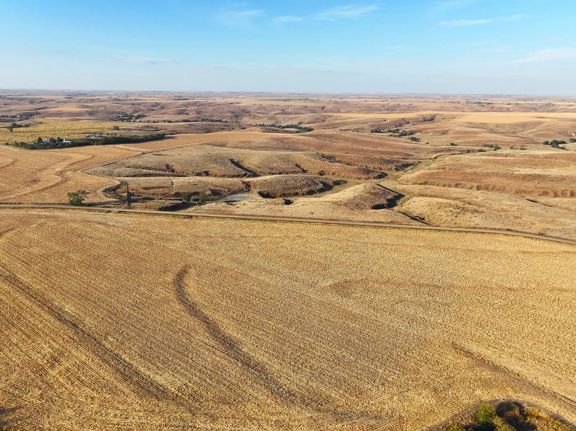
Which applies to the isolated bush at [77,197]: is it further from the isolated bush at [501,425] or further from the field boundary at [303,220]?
the isolated bush at [501,425]

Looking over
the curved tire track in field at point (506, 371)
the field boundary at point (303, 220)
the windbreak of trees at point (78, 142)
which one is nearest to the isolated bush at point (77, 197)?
the field boundary at point (303, 220)

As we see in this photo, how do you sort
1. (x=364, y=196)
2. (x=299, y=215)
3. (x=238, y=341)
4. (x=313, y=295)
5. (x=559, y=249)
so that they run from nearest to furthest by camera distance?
(x=238, y=341) → (x=313, y=295) → (x=559, y=249) → (x=299, y=215) → (x=364, y=196)

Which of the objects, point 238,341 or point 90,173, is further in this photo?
point 90,173

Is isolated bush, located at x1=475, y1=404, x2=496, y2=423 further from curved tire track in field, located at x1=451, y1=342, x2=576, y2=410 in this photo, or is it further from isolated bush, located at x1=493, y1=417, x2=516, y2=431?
curved tire track in field, located at x1=451, y1=342, x2=576, y2=410

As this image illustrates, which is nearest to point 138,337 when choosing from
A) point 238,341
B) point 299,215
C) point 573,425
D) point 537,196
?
point 238,341

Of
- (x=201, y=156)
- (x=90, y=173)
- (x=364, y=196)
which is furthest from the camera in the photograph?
(x=201, y=156)

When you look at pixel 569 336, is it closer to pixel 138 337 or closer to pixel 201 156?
pixel 138 337

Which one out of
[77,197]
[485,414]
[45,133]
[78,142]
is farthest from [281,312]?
[45,133]
